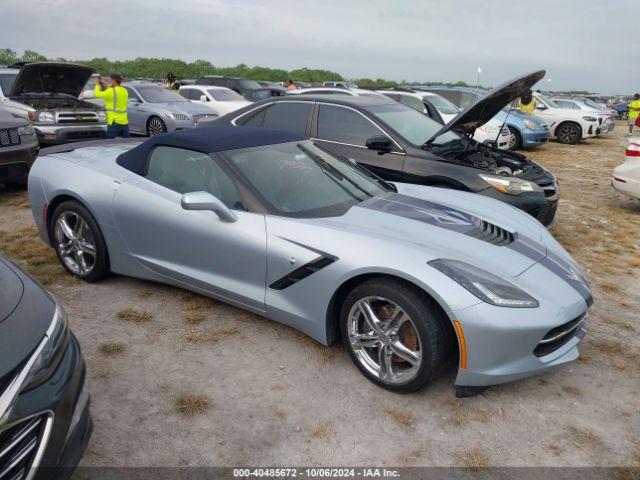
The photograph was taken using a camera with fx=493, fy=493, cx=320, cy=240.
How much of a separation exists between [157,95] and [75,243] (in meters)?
9.06

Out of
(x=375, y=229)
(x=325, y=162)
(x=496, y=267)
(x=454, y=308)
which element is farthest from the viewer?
(x=325, y=162)

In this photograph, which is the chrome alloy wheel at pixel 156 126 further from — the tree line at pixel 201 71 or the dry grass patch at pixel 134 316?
the tree line at pixel 201 71

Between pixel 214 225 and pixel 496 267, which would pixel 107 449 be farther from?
pixel 496 267

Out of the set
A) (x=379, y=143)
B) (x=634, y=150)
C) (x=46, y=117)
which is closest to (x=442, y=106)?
(x=634, y=150)

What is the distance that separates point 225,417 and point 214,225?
122 centimetres

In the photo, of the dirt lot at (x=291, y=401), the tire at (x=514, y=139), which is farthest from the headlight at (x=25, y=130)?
the tire at (x=514, y=139)

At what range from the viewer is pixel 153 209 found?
139 inches

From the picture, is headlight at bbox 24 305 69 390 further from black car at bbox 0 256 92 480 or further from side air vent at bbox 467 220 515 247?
side air vent at bbox 467 220 515 247

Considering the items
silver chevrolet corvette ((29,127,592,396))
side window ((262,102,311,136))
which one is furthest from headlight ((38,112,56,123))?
silver chevrolet corvette ((29,127,592,396))

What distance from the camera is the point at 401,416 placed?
2.66 m

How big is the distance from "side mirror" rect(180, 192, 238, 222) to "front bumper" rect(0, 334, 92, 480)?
3.83ft

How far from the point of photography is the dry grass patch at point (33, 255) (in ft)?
13.9

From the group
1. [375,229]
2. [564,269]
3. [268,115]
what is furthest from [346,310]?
[268,115]

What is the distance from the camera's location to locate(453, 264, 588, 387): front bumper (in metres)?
2.49
